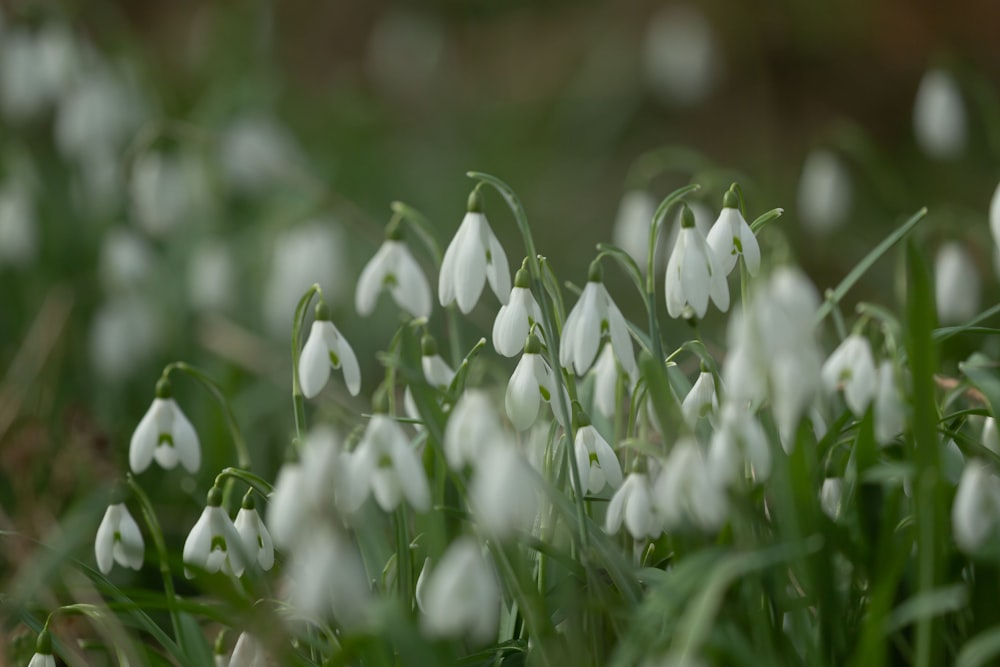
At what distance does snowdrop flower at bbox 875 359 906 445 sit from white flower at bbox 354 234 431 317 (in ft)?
2.31

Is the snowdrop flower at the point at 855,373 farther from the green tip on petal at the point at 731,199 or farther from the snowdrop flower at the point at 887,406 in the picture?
the green tip on petal at the point at 731,199

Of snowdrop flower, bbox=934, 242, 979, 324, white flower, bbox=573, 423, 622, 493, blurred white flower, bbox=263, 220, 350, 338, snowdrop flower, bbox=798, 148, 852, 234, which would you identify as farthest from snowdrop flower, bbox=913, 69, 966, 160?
white flower, bbox=573, 423, 622, 493

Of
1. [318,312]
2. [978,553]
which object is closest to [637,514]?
[978,553]

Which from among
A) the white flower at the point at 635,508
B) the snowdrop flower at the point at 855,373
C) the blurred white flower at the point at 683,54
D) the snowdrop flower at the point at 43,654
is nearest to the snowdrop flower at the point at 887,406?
the snowdrop flower at the point at 855,373

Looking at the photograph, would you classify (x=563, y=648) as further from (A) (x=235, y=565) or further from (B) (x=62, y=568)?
(B) (x=62, y=568)

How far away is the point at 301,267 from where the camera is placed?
3.53 meters

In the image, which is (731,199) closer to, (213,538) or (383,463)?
(383,463)

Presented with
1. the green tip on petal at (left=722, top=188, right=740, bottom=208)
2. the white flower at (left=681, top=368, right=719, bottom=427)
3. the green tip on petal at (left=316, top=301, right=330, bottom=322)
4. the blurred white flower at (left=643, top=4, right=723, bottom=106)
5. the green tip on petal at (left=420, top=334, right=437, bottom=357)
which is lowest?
the white flower at (left=681, top=368, right=719, bottom=427)

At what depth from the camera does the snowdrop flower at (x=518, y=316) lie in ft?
5.33

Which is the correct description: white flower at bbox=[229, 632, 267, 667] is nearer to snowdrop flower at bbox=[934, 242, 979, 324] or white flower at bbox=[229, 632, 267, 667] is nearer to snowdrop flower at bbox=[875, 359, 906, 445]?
snowdrop flower at bbox=[875, 359, 906, 445]

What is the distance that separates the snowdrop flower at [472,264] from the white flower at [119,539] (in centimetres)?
59

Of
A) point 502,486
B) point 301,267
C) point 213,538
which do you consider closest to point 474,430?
point 502,486

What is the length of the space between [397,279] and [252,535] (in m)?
0.49

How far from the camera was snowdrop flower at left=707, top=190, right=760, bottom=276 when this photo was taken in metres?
1.63
